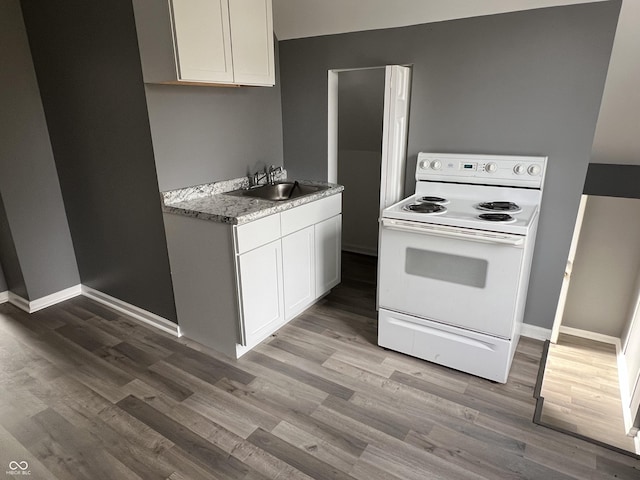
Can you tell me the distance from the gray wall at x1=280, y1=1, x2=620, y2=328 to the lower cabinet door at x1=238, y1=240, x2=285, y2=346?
120 cm

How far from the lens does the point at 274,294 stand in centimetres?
255

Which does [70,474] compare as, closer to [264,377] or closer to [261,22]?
[264,377]

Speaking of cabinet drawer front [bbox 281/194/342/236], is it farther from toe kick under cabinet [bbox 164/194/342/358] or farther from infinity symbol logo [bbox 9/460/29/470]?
infinity symbol logo [bbox 9/460/29/470]

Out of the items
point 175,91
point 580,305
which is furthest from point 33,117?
point 580,305

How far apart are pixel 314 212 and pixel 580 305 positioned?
3007 mm

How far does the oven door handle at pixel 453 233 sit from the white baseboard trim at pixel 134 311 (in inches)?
64.2

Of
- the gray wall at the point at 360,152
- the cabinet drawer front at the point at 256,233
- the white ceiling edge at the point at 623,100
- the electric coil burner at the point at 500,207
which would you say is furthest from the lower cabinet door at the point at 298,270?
the white ceiling edge at the point at 623,100

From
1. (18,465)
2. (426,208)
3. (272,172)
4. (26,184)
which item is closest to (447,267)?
(426,208)

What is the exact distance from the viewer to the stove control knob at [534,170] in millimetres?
2340

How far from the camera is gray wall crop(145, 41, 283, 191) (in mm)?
2328

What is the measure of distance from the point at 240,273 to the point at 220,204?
1.61ft

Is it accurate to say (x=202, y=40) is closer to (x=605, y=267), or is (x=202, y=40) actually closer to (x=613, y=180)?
(x=613, y=180)

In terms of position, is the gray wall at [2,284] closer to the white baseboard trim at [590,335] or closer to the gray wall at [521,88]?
the gray wall at [521,88]

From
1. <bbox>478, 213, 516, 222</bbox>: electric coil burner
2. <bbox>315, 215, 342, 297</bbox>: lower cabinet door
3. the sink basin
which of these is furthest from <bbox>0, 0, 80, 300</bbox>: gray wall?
<bbox>478, 213, 516, 222</bbox>: electric coil burner
